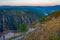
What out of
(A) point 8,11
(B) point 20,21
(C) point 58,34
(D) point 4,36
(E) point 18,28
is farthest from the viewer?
(A) point 8,11

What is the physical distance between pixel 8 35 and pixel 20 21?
0.96 meters

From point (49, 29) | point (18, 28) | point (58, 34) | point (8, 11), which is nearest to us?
point (58, 34)

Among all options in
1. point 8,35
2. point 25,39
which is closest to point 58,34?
point 25,39

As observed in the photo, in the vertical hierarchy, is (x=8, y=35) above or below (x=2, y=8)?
below

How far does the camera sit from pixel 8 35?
5.90m

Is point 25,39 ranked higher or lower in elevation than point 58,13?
lower

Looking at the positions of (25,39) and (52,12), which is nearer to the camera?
(25,39)

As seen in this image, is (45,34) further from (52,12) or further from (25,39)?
(52,12)

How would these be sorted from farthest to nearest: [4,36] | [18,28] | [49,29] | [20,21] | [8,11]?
[8,11] → [20,21] → [18,28] → [4,36] → [49,29]

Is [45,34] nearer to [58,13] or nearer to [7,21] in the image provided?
[58,13]

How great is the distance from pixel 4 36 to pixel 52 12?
6.20 feet

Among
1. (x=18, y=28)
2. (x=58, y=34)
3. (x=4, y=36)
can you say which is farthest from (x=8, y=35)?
(x=58, y=34)

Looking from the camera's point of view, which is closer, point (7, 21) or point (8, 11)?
point (7, 21)

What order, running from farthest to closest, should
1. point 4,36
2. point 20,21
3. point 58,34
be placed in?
1. point 20,21
2. point 4,36
3. point 58,34
